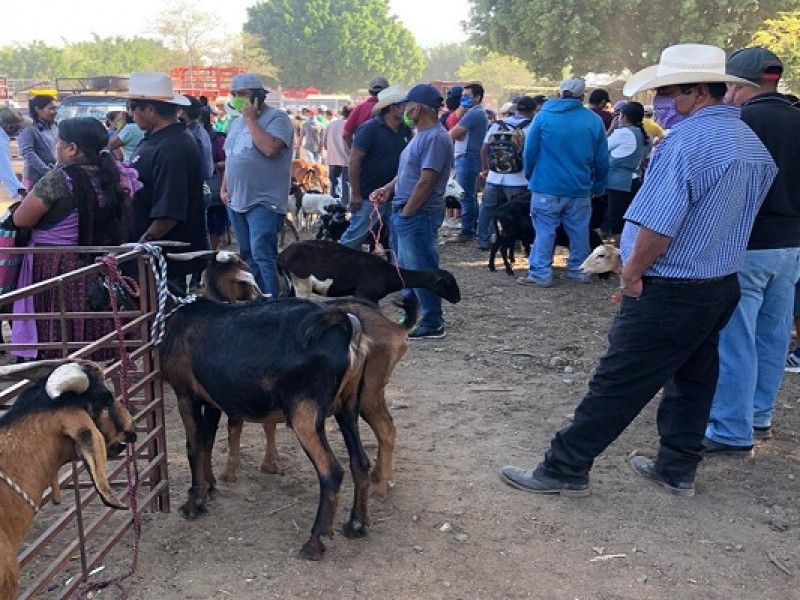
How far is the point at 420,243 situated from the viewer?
695 centimetres

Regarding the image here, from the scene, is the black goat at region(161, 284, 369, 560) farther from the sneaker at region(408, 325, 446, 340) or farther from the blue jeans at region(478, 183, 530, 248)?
the blue jeans at region(478, 183, 530, 248)

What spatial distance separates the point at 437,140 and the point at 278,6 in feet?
273

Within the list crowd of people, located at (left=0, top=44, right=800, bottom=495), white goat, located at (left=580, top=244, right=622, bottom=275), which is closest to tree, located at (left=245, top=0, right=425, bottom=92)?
white goat, located at (left=580, top=244, right=622, bottom=275)

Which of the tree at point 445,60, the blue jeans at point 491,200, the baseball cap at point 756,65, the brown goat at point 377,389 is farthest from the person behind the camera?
the tree at point 445,60

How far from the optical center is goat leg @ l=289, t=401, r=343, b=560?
3.50m

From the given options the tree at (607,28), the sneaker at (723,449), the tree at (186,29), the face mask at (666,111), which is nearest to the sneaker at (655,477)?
the sneaker at (723,449)

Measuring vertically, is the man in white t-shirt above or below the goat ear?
above

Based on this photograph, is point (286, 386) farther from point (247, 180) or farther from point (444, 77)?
point (444, 77)

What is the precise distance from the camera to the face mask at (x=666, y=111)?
3.99 m

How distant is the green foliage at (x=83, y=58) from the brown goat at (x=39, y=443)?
70.4 meters

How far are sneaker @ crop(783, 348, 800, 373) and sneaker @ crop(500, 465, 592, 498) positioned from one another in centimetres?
292

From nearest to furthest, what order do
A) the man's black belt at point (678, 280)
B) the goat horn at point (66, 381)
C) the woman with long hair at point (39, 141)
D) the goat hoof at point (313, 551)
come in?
the goat horn at point (66, 381)
the goat hoof at point (313, 551)
the man's black belt at point (678, 280)
the woman with long hair at point (39, 141)

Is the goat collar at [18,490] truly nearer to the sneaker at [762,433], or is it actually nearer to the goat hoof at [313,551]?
the goat hoof at [313,551]

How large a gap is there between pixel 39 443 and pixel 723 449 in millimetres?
3847
